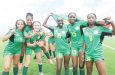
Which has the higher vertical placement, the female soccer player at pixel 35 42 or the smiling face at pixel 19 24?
the smiling face at pixel 19 24

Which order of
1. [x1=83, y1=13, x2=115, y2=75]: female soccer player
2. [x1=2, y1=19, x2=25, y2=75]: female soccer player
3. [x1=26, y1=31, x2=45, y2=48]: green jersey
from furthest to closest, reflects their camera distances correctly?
1. [x1=26, y1=31, x2=45, y2=48]: green jersey
2. [x1=2, y1=19, x2=25, y2=75]: female soccer player
3. [x1=83, y1=13, x2=115, y2=75]: female soccer player

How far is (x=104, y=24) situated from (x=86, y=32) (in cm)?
64

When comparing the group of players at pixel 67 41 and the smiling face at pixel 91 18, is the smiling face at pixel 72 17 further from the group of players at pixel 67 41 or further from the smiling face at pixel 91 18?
the smiling face at pixel 91 18

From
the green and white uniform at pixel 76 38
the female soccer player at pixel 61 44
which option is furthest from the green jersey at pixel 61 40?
the green and white uniform at pixel 76 38

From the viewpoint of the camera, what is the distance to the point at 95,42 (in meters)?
11.2

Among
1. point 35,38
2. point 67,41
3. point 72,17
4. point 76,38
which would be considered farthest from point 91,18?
point 35,38

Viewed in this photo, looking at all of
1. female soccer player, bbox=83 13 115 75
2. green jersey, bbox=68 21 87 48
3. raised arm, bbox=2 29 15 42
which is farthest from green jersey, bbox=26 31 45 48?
female soccer player, bbox=83 13 115 75

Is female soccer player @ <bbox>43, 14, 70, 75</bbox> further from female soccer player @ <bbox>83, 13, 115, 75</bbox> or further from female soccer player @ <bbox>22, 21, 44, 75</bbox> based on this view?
female soccer player @ <bbox>83, 13, 115, 75</bbox>

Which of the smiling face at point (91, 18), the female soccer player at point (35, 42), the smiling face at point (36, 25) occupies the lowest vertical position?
the female soccer player at point (35, 42)

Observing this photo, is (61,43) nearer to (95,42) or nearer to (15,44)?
(15,44)

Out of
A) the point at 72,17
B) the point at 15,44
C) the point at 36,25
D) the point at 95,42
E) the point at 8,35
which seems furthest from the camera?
the point at 36,25

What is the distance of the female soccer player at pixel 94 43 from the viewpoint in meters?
11.2

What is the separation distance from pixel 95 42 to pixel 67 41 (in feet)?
6.94

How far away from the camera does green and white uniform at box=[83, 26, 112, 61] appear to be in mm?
11242
